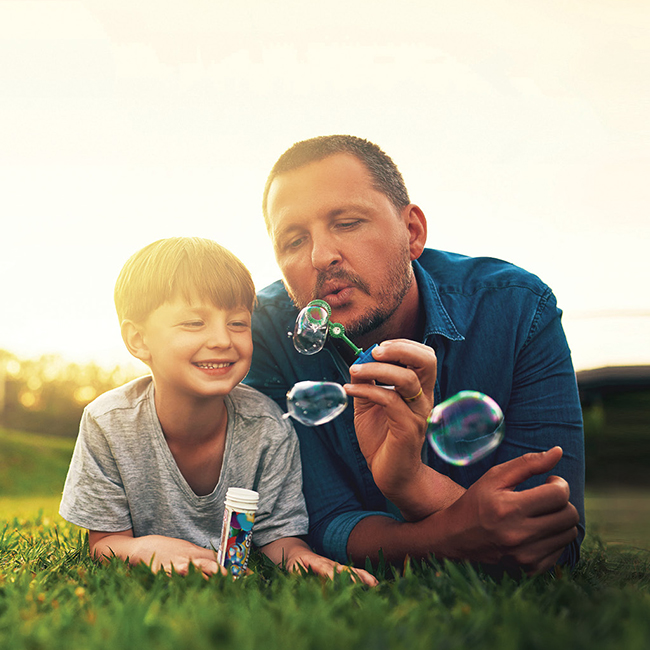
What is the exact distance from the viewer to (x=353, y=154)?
2.76 m

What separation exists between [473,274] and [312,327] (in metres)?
1.06

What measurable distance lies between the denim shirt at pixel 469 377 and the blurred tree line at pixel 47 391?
40.8 ft

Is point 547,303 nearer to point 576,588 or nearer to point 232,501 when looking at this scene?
point 576,588

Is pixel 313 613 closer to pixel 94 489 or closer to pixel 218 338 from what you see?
pixel 218 338

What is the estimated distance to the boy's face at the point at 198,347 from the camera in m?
2.42

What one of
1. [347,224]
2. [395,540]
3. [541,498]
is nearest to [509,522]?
[541,498]

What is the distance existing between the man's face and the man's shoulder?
371 mm

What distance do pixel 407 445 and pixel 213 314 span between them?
102cm

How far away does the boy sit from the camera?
2445mm

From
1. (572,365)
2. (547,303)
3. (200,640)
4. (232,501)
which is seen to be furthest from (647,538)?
(200,640)

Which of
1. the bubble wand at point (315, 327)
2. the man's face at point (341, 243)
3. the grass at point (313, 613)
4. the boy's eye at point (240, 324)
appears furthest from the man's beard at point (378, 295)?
the grass at point (313, 613)

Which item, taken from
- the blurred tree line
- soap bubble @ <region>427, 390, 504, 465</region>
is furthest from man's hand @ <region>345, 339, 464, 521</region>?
the blurred tree line

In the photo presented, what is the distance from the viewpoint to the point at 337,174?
262 centimetres

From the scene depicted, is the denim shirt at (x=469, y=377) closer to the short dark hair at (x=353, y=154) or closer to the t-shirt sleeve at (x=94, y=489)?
the short dark hair at (x=353, y=154)
